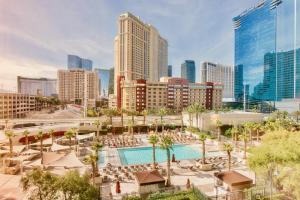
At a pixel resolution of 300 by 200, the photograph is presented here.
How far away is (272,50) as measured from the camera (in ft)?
380

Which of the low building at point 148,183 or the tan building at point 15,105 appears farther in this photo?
the tan building at point 15,105

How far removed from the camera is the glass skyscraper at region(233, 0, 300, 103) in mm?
109875

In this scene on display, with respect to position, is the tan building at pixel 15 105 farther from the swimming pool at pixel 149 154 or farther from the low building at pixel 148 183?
the low building at pixel 148 183

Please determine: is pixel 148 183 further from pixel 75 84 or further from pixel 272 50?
pixel 75 84

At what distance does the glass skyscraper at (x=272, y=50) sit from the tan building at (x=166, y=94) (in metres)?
17.5

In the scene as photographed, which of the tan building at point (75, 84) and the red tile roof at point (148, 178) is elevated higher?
the tan building at point (75, 84)

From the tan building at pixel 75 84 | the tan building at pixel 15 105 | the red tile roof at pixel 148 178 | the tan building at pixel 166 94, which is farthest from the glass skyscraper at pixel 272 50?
the tan building at pixel 75 84

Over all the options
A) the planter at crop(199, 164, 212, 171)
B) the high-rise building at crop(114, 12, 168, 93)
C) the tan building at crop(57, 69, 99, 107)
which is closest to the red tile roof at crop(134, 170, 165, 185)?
the planter at crop(199, 164, 212, 171)

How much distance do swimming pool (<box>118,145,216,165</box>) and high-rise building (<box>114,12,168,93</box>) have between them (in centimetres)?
7679

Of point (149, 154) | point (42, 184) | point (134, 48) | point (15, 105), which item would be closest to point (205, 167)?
point (149, 154)

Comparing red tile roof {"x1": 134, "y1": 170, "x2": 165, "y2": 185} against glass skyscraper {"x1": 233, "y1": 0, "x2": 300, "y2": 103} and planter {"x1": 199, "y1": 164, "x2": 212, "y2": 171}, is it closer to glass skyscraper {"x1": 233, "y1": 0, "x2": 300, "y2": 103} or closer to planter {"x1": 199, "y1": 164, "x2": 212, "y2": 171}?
planter {"x1": 199, "y1": 164, "x2": 212, "y2": 171}

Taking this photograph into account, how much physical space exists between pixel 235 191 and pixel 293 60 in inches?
4651

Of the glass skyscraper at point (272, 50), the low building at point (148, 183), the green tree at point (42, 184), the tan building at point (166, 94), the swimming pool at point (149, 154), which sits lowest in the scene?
the swimming pool at point (149, 154)

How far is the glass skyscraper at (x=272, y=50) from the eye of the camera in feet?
360
